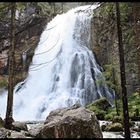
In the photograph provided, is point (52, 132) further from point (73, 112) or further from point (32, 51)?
point (32, 51)

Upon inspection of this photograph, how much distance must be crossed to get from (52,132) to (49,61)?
72.6 feet

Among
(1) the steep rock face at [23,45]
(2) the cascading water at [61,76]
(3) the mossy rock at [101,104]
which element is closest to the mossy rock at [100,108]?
(3) the mossy rock at [101,104]

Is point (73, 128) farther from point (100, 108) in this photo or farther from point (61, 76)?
point (61, 76)

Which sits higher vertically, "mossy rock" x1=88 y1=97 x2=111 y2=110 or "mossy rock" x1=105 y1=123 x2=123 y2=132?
"mossy rock" x1=88 y1=97 x2=111 y2=110

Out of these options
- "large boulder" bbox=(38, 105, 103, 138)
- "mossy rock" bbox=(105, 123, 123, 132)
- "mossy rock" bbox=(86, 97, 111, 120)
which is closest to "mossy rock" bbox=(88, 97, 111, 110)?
"mossy rock" bbox=(86, 97, 111, 120)

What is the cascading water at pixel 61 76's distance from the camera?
93.7 feet

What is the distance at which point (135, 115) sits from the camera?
69.1ft

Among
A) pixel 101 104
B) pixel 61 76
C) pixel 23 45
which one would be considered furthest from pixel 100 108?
pixel 23 45

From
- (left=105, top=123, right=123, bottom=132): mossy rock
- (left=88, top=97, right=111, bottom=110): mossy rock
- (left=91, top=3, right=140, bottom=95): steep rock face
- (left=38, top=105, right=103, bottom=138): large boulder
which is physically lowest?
(left=105, top=123, right=123, bottom=132): mossy rock

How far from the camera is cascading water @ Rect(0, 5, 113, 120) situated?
93.7 ft

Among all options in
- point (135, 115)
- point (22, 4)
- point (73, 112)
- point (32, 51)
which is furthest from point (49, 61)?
point (73, 112)

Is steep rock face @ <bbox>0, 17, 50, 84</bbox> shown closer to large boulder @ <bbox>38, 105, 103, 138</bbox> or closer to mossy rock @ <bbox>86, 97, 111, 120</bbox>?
mossy rock @ <bbox>86, 97, 111, 120</bbox>

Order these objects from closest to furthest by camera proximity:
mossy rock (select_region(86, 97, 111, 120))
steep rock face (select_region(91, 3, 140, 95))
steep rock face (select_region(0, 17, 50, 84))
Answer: mossy rock (select_region(86, 97, 111, 120)) → steep rock face (select_region(91, 3, 140, 95)) → steep rock face (select_region(0, 17, 50, 84))

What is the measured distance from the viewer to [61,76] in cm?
3145
